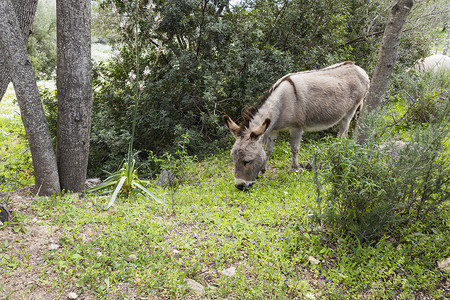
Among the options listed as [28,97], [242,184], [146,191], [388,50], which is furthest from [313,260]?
[28,97]

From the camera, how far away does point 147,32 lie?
6.89 m

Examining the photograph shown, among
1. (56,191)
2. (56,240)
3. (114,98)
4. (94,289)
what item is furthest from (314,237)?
(114,98)

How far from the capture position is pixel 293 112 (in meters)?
5.69

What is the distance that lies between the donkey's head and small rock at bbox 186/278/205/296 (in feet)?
7.79

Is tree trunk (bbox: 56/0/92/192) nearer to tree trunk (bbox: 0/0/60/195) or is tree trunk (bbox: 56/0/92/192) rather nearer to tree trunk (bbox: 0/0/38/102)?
tree trunk (bbox: 0/0/60/195)

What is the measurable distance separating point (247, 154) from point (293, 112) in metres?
1.40

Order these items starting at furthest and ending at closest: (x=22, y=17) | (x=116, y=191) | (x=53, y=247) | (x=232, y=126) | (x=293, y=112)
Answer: (x=293, y=112) → (x=232, y=126) → (x=116, y=191) → (x=22, y=17) → (x=53, y=247)

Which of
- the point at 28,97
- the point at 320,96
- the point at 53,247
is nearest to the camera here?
the point at 53,247

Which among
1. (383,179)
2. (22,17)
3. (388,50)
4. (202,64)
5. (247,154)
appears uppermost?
(388,50)

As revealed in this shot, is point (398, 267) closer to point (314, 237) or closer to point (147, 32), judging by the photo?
point (314, 237)

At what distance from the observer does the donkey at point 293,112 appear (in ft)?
16.7

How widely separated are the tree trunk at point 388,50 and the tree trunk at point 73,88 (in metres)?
3.70

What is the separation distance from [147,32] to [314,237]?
5739mm

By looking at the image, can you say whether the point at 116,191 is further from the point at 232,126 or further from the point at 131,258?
the point at 232,126
